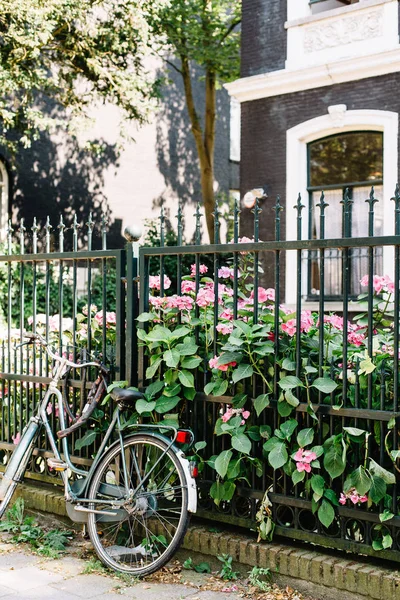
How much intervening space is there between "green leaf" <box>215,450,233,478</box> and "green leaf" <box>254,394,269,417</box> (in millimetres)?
290

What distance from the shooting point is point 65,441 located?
192 inches

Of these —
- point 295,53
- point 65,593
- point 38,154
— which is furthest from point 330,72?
point 65,593

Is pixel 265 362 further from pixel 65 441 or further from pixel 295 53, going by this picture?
pixel 295 53

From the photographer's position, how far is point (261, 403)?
13.6 feet

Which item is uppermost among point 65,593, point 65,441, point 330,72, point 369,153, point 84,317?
point 330,72

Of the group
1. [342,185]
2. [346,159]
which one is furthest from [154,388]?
[346,159]

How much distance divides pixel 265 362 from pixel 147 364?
0.91m

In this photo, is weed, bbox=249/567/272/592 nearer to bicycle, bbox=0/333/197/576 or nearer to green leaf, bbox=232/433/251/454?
bicycle, bbox=0/333/197/576

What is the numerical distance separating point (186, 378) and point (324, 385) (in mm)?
859

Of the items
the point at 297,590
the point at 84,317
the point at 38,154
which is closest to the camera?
the point at 297,590

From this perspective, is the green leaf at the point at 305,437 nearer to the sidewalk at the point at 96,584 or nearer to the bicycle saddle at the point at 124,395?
the sidewalk at the point at 96,584

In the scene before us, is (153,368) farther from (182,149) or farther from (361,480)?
(182,149)

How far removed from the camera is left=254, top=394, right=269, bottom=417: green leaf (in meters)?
4.12

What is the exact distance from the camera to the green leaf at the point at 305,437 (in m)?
3.93
